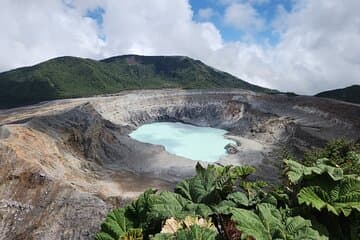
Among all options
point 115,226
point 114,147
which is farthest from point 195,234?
point 114,147

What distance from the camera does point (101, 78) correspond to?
467ft

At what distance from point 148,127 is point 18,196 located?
56213 mm

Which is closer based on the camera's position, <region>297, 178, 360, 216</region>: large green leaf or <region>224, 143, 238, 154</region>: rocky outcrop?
<region>297, 178, 360, 216</region>: large green leaf

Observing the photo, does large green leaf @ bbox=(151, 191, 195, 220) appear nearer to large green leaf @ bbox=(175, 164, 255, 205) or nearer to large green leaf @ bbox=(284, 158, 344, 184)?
large green leaf @ bbox=(175, 164, 255, 205)

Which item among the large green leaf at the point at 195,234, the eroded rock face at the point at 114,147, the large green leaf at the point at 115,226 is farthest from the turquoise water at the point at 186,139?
the large green leaf at the point at 195,234

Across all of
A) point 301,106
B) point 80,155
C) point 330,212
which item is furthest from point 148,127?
point 330,212

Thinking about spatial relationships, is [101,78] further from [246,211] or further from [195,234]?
[195,234]

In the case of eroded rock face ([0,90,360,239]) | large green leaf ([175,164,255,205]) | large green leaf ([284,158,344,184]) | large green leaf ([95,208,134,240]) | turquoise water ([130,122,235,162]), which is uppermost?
large green leaf ([284,158,344,184])

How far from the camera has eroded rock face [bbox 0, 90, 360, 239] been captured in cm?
2778

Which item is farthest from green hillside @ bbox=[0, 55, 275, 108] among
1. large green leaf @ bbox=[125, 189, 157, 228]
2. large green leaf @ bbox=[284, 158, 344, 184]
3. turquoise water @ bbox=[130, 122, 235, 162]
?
large green leaf @ bbox=[284, 158, 344, 184]

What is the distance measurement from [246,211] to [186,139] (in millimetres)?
66565

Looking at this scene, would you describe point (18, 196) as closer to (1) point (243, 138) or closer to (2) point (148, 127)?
(1) point (243, 138)

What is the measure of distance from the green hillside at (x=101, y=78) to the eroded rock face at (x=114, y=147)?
3635 cm

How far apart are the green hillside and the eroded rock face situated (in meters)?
36.4
